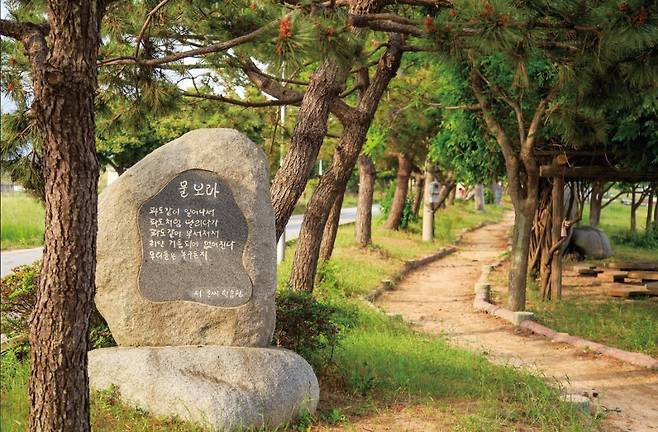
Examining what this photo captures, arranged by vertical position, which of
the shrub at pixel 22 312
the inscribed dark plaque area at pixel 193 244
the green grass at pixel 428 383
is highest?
the inscribed dark plaque area at pixel 193 244

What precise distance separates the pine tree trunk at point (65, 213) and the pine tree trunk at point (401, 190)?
22.2m

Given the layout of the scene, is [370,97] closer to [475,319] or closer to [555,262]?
[475,319]

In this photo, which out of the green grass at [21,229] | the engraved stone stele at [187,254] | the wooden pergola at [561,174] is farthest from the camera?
the green grass at [21,229]

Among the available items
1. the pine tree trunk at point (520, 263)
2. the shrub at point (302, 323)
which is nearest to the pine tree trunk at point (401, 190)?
the pine tree trunk at point (520, 263)

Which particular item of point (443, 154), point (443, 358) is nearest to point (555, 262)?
point (443, 154)

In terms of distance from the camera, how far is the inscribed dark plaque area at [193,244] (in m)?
6.61

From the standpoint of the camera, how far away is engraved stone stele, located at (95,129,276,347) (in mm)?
6574

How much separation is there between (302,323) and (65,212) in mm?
3340

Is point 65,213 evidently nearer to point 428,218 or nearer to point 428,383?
point 428,383

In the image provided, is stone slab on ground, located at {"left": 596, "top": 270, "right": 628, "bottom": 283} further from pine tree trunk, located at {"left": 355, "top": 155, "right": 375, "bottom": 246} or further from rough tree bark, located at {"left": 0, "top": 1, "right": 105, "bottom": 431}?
rough tree bark, located at {"left": 0, "top": 1, "right": 105, "bottom": 431}

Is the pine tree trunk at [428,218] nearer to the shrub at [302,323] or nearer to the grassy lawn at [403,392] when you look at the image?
the grassy lawn at [403,392]

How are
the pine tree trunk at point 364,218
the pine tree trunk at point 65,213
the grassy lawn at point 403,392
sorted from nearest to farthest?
the pine tree trunk at point 65,213, the grassy lawn at point 403,392, the pine tree trunk at point 364,218

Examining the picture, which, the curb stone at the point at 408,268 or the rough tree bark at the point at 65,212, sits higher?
the rough tree bark at the point at 65,212

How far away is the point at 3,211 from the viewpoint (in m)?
30.2
